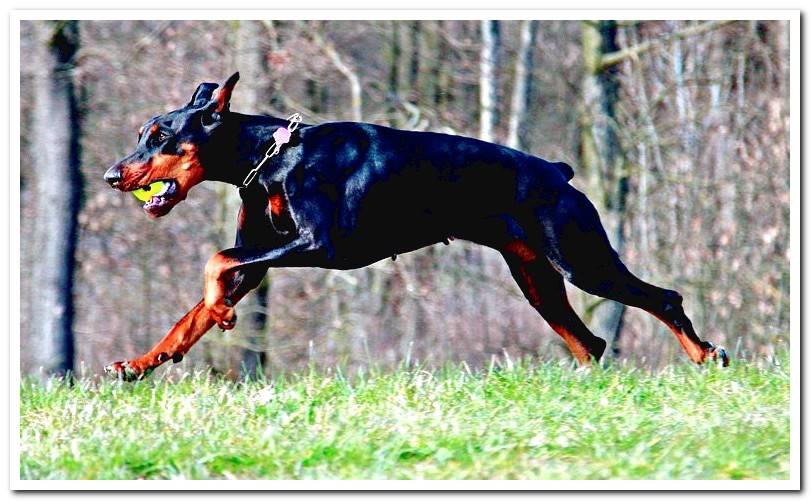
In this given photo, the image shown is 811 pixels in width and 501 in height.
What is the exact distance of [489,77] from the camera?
50.4 feet

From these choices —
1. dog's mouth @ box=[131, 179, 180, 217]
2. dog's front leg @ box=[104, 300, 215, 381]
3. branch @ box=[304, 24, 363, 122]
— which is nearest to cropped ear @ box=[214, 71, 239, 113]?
dog's mouth @ box=[131, 179, 180, 217]

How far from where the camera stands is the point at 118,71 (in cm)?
1608

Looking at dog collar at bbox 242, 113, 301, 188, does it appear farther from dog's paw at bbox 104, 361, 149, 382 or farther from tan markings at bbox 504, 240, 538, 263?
tan markings at bbox 504, 240, 538, 263

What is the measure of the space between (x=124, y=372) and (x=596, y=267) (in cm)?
256

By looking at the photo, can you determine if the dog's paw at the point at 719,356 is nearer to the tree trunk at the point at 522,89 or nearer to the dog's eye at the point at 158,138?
the dog's eye at the point at 158,138

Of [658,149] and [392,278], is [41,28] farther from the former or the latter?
[658,149]

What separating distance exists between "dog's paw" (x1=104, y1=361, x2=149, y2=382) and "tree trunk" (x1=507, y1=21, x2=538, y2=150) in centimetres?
899

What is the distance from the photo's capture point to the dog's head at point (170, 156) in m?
6.44

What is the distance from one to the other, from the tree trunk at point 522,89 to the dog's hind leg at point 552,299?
7680 millimetres

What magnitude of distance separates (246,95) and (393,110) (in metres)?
2.36

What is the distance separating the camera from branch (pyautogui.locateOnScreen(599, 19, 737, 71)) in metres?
13.4

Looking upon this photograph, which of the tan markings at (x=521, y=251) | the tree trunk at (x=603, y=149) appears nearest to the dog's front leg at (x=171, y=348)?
the tan markings at (x=521, y=251)

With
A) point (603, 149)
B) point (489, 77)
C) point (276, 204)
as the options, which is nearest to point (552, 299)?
point (276, 204)

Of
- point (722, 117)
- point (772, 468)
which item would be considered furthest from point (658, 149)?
point (772, 468)
